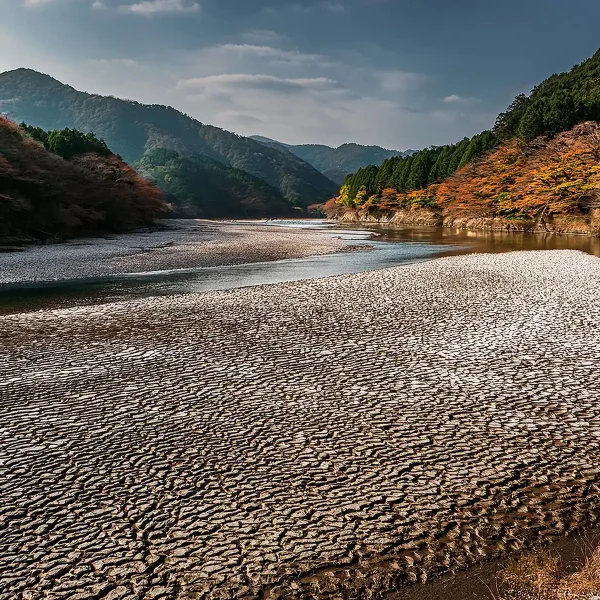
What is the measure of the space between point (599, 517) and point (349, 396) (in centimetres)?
316

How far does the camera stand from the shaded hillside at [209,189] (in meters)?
154

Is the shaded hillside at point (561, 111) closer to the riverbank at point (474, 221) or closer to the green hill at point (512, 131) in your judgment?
the green hill at point (512, 131)

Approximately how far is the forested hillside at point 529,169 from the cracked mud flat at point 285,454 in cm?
3750

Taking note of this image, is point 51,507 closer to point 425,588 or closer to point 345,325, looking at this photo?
point 425,588

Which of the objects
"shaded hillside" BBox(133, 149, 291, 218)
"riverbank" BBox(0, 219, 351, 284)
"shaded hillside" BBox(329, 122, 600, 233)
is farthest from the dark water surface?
"shaded hillside" BBox(133, 149, 291, 218)

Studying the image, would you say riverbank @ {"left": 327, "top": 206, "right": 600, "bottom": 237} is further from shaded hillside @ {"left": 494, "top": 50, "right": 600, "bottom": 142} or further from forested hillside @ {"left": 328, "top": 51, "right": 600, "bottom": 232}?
shaded hillside @ {"left": 494, "top": 50, "right": 600, "bottom": 142}

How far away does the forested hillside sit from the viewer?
41.9 metres

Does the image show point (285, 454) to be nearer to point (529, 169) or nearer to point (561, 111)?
point (529, 169)

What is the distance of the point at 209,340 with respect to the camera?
9.62 m

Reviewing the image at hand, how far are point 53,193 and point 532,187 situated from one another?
3959cm

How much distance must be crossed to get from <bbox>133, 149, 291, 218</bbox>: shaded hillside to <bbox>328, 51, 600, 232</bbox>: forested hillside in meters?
83.2

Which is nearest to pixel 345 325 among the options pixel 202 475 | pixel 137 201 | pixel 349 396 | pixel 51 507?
pixel 349 396

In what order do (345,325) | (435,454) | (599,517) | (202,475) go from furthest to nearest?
(345,325)
(435,454)
(202,475)
(599,517)

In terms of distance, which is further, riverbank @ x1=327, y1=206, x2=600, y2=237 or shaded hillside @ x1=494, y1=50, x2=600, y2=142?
shaded hillside @ x1=494, y1=50, x2=600, y2=142
